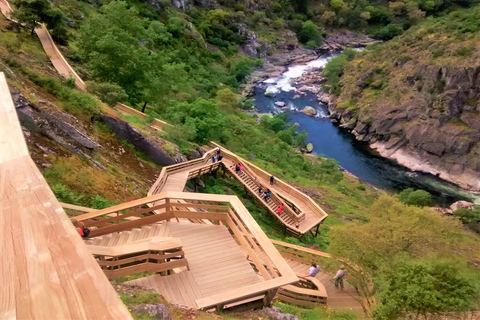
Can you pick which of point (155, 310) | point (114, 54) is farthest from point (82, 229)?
point (114, 54)

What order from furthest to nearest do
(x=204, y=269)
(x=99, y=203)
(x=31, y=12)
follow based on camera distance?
(x=31, y=12)
(x=99, y=203)
(x=204, y=269)

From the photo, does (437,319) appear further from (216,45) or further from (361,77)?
(216,45)

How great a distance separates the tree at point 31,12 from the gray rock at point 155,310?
1213 inches

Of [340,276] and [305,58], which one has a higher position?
[305,58]

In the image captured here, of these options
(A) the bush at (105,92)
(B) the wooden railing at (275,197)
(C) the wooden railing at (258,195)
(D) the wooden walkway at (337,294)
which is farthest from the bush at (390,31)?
(D) the wooden walkway at (337,294)

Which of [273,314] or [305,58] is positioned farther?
[305,58]

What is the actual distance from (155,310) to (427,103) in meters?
51.0

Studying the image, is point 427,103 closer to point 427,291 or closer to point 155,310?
point 427,291

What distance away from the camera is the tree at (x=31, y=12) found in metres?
29.0

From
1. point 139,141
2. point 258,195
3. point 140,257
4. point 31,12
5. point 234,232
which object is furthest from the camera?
point 31,12

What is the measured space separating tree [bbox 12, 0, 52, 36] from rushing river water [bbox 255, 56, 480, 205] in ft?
105

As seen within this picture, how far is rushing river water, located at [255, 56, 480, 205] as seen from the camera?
42875 mm

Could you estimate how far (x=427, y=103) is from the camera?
159 ft

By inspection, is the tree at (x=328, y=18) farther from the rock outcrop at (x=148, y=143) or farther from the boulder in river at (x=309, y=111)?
the rock outcrop at (x=148, y=143)
